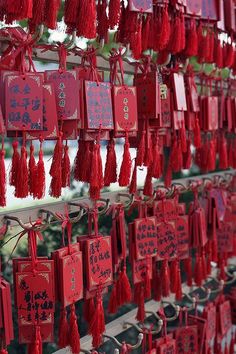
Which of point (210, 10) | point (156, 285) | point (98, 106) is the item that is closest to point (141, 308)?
point (156, 285)

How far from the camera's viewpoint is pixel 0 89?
3.08 feet

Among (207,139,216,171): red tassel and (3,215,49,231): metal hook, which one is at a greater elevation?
(207,139,216,171): red tassel

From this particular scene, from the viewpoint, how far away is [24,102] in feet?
3.09

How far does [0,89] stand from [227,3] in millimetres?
887

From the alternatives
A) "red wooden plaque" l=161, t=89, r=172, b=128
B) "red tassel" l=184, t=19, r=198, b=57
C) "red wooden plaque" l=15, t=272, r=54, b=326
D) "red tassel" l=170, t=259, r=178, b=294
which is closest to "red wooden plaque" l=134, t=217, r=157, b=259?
"red tassel" l=170, t=259, r=178, b=294

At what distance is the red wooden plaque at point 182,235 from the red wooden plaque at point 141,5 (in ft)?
1.96

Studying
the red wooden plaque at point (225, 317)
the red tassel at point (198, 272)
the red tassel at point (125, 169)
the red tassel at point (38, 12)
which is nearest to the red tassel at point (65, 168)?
the red tassel at point (125, 169)

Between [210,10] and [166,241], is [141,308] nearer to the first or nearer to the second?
[166,241]

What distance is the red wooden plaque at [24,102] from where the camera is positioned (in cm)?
94

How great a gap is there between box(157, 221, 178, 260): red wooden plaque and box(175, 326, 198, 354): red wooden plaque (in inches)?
9.6

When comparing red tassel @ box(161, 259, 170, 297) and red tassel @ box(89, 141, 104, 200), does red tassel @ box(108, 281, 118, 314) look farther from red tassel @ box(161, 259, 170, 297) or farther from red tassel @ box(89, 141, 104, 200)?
red tassel @ box(89, 141, 104, 200)

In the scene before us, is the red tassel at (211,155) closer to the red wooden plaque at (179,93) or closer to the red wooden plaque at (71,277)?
the red wooden plaque at (179,93)

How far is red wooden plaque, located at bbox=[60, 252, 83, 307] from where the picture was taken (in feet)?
3.52

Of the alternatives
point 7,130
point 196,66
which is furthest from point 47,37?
point 196,66
